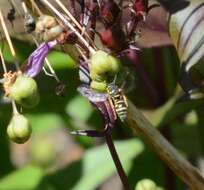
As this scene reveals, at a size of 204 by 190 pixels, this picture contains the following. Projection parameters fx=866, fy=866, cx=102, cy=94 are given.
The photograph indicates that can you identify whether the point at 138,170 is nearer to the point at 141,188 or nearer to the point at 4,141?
the point at 4,141

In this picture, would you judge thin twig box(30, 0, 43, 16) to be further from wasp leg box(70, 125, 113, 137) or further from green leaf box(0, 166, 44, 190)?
green leaf box(0, 166, 44, 190)

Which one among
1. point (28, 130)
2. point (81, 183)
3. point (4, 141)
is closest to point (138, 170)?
point (81, 183)

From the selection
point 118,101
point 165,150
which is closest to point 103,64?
point 118,101

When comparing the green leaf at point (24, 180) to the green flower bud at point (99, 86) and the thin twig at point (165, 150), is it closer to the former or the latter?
the thin twig at point (165, 150)

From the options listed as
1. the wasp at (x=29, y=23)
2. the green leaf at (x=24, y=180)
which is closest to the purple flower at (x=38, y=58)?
the wasp at (x=29, y=23)

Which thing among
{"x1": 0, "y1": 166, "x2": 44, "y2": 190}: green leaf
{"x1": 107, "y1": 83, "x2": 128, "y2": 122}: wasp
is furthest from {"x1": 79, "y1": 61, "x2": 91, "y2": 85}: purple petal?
{"x1": 0, "y1": 166, "x2": 44, "y2": 190}: green leaf

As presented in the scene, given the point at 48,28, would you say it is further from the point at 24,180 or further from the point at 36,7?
the point at 24,180
